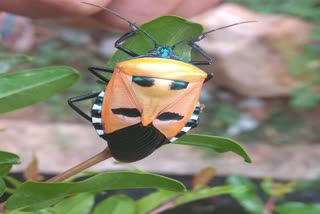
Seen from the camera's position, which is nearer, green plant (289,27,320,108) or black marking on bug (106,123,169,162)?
black marking on bug (106,123,169,162)

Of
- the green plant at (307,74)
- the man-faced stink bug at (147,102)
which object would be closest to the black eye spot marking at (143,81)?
the man-faced stink bug at (147,102)

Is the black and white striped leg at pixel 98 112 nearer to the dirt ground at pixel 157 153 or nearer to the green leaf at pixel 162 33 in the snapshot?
the green leaf at pixel 162 33

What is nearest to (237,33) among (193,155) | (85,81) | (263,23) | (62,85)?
(263,23)

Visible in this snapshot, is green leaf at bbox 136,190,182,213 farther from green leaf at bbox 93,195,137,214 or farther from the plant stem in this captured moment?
the plant stem

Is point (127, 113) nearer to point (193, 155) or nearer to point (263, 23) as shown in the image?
point (193, 155)

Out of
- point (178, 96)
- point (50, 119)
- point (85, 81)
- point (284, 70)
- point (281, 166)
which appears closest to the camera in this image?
point (178, 96)

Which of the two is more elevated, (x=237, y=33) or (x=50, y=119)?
(x=237, y=33)

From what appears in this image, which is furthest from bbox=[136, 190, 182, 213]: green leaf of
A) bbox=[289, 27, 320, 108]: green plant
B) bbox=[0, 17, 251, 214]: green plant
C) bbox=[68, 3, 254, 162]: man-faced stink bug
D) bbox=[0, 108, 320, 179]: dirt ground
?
bbox=[289, 27, 320, 108]: green plant
